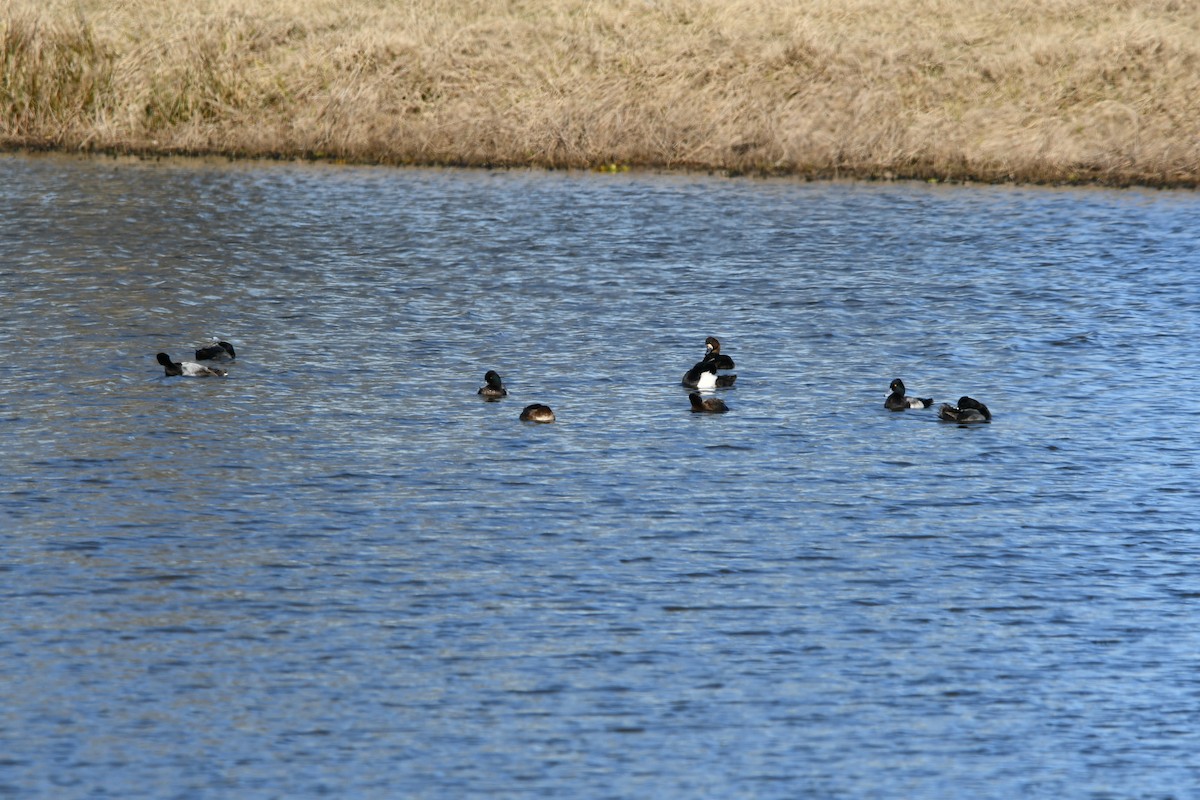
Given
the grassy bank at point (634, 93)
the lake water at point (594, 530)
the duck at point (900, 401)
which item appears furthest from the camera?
the grassy bank at point (634, 93)

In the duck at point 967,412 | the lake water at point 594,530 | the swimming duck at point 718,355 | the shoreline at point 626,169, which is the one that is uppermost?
the shoreline at point 626,169

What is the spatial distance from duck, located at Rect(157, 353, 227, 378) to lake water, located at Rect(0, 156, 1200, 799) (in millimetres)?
163

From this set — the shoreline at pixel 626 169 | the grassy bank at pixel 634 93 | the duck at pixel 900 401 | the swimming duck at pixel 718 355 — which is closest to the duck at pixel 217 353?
the swimming duck at pixel 718 355

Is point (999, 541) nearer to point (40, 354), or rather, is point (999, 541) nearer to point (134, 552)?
point (134, 552)

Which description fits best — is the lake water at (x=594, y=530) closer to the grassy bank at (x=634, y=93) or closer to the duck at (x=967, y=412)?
the duck at (x=967, y=412)

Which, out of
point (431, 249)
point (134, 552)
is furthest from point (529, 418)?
point (431, 249)

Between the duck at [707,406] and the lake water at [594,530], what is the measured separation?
0.29 metres

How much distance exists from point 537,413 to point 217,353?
18.8ft

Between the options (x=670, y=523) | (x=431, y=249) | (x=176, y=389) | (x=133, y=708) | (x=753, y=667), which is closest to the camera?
(x=133, y=708)

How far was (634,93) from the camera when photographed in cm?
4497

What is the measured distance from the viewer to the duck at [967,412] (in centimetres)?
2192

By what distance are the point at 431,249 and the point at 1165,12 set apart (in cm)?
2600

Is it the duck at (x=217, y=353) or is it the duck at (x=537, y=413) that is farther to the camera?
the duck at (x=217, y=353)

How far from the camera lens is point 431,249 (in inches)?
1391
